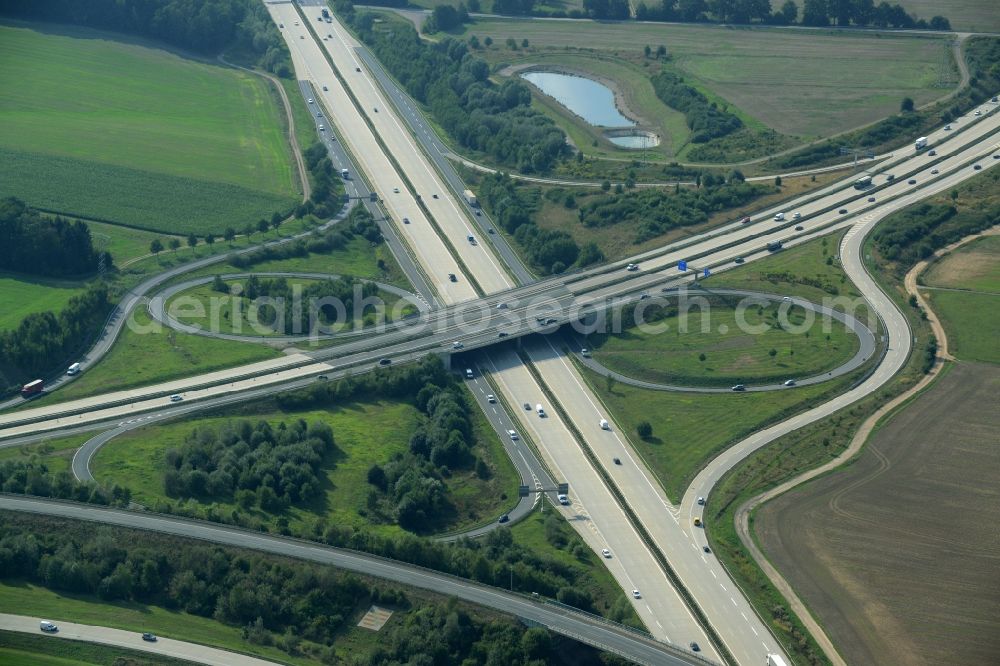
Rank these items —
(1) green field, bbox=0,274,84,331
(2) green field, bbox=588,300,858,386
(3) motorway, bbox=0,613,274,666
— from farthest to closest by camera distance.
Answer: (1) green field, bbox=0,274,84,331 < (2) green field, bbox=588,300,858,386 < (3) motorway, bbox=0,613,274,666

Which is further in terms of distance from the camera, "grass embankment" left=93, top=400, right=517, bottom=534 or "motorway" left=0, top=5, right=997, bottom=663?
"grass embankment" left=93, top=400, right=517, bottom=534

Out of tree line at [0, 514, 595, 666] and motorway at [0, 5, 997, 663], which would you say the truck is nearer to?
motorway at [0, 5, 997, 663]

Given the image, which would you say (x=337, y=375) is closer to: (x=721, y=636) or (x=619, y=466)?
(x=619, y=466)

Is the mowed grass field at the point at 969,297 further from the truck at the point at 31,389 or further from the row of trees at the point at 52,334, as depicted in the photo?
the truck at the point at 31,389

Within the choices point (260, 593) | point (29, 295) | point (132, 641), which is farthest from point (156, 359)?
point (132, 641)

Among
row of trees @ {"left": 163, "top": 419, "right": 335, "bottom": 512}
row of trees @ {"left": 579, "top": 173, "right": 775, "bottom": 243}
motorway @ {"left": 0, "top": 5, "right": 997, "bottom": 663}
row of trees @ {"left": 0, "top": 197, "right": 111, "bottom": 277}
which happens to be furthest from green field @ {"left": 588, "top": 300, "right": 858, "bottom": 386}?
row of trees @ {"left": 0, "top": 197, "right": 111, "bottom": 277}

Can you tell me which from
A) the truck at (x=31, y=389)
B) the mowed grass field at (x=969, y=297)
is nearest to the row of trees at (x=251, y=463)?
the truck at (x=31, y=389)
